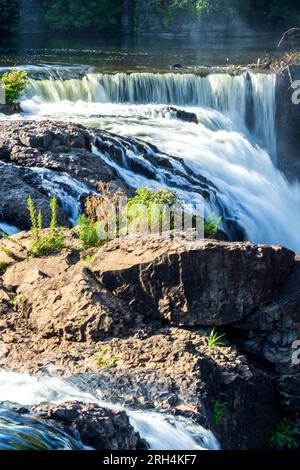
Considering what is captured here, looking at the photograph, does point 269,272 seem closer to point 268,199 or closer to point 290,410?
point 290,410

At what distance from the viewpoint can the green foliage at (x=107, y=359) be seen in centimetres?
699

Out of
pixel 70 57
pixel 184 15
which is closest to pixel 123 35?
pixel 184 15

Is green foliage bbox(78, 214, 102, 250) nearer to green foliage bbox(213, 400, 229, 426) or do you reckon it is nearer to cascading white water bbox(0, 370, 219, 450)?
cascading white water bbox(0, 370, 219, 450)

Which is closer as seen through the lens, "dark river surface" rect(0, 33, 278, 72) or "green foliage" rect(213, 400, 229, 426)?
"green foliage" rect(213, 400, 229, 426)

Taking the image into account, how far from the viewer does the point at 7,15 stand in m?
32.6

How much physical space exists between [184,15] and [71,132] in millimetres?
22894

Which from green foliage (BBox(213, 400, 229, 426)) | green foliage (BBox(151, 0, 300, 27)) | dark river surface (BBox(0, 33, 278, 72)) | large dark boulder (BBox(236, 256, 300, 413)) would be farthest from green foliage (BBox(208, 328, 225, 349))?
green foliage (BBox(151, 0, 300, 27))

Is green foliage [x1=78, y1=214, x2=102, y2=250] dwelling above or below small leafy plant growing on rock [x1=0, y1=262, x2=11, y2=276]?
above

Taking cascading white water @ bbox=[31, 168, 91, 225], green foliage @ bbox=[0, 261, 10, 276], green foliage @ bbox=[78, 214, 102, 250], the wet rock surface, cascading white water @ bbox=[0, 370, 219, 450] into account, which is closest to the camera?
the wet rock surface

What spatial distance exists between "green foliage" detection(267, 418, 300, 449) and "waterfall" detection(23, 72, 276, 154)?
45.6 ft

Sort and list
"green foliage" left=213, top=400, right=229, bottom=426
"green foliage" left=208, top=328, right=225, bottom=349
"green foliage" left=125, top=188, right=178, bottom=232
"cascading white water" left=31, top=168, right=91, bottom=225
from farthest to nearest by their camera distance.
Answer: "cascading white water" left=31, top=168, right=91, bottom=225 → "green foliage" left=125, top=188, right=178, bottom=232 → "green foliage" left=208, top=328, right=225, bottom=349 → "green foliage" left=213, top=400, right=229, bottom=426

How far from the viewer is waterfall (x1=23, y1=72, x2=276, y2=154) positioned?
2064 centimetres

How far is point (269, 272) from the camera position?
24.8 feet

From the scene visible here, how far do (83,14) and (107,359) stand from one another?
100 feet
